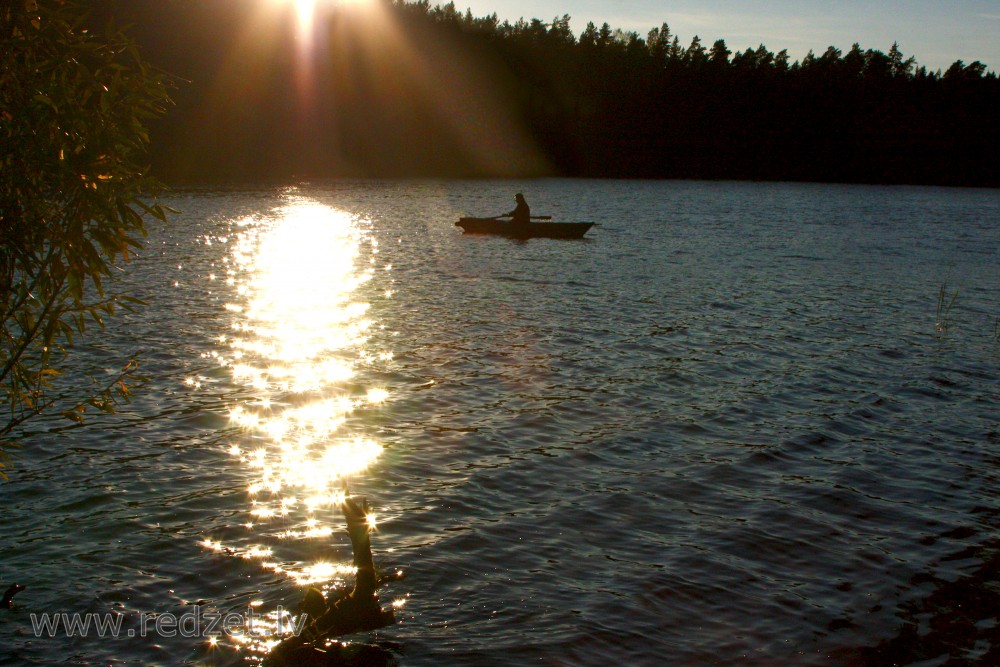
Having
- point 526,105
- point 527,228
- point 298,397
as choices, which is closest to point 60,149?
point 298,397

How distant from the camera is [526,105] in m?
152

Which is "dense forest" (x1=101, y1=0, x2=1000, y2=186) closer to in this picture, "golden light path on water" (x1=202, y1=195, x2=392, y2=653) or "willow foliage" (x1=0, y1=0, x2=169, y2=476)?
"golden light path on water" (x1=202, y1=195, x2=392, y2=653)

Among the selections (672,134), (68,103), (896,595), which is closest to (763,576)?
(896,595)

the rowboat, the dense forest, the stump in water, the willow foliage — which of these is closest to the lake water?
the stump in water

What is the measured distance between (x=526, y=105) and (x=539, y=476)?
145242mm

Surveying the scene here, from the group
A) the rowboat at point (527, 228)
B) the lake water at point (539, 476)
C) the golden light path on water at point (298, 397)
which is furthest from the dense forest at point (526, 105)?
the lake water at point (539, 476)

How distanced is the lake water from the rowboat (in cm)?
1580

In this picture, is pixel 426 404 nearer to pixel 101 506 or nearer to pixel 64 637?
pixel 101 506

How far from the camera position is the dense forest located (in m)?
109

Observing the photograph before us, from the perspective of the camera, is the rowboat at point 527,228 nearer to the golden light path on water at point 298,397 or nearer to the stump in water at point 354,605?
the golden light path on water at point 298,397

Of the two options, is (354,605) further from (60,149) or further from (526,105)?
(526,105)

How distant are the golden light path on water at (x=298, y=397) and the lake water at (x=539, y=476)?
79 mm

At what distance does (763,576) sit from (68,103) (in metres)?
8.33

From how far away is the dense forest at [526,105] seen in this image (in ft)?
358
